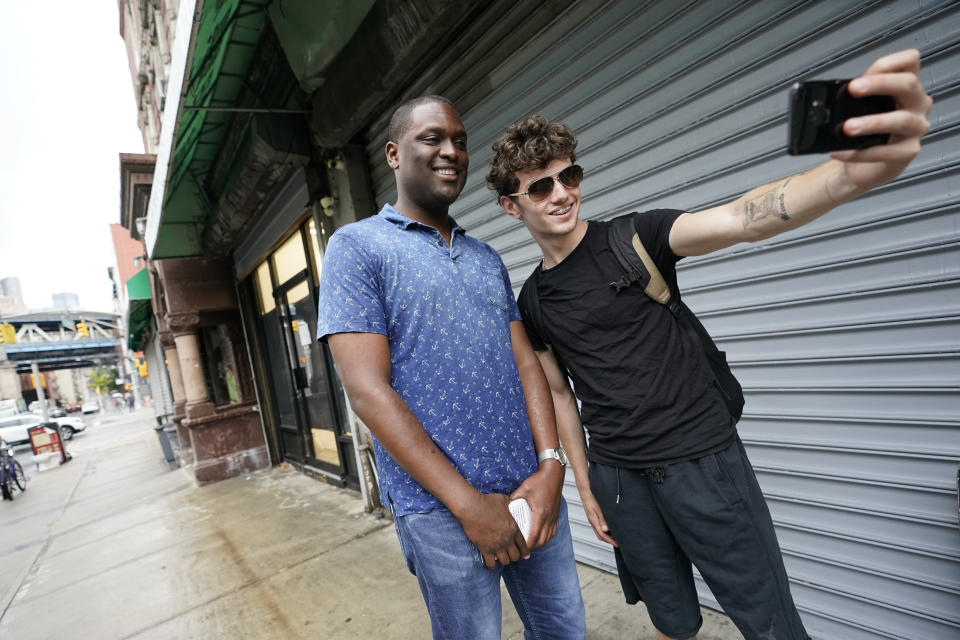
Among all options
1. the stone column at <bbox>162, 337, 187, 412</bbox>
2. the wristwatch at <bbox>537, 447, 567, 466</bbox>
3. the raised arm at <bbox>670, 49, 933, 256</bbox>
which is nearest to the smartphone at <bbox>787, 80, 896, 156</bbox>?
the raised arm at <bbox>670, 49, 933, 256</bbox>

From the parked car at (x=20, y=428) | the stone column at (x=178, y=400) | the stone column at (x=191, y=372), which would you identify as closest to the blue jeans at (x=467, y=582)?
the stone column at (x=191, y=372)

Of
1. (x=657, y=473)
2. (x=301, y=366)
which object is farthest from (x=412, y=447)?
(x=301, y=366)

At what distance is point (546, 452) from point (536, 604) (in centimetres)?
50

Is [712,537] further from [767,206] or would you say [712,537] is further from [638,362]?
[767,206]

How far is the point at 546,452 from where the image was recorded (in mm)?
1522

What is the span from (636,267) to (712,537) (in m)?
0.86

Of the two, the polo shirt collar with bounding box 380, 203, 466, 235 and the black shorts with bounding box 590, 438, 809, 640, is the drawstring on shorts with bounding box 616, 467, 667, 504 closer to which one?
the black shorts with bounding box 590, 438, 809, 640

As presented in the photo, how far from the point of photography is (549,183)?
5.35ft

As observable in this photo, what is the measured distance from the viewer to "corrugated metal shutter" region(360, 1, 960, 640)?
5.61 ft

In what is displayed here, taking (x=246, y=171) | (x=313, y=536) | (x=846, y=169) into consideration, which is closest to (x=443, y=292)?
(x=846, y=169)

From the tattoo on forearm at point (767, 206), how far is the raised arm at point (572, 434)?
0.85m

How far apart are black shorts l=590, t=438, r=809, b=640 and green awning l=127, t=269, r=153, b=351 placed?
506 inches

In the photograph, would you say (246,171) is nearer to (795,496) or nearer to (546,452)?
(546,452)

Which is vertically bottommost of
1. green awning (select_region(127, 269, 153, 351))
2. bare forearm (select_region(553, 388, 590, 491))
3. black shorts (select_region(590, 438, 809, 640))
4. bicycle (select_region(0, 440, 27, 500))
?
bicycle (select_region(0, 440, 27, 500))
